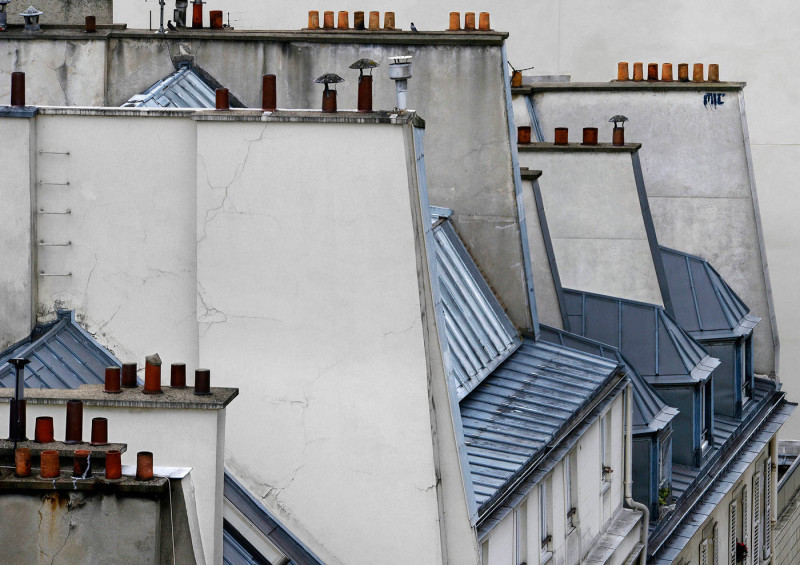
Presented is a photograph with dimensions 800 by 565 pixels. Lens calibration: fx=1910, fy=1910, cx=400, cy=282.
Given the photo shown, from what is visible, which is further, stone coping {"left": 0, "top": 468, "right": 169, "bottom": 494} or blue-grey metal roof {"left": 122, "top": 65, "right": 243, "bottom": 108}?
blue-grey metal roof {"left": 122, "top": 65, "right": 243, "bottom": 108}

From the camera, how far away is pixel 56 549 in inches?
484

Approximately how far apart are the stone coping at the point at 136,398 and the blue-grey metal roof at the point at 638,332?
42.4 ft

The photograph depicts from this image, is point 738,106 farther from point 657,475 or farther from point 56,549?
point 56,549

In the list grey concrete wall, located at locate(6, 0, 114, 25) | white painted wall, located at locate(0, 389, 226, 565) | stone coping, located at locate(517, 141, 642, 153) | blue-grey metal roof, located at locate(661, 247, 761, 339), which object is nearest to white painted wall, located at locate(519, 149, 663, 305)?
stone coping, located at locate(517, 141, 642, 153)

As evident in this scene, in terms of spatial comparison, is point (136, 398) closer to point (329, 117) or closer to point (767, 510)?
point (329, 117)

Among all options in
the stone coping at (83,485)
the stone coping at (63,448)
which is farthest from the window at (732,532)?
the stone coping at (83,485)

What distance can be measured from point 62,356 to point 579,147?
12.7 metres

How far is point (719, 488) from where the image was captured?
1140 inches

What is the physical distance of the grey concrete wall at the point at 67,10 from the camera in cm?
2734

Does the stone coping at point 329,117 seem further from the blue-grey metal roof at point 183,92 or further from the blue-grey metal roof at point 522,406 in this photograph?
the blue-grey metal roof at point 183,92

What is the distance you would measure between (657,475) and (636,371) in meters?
1.55

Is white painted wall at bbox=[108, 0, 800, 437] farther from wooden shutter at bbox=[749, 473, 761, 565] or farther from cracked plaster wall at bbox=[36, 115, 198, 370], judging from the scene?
cracked plaster wall at bbox=[36, 115, 198, 370]

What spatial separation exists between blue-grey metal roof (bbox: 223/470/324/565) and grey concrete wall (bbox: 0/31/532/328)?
620 centimetres

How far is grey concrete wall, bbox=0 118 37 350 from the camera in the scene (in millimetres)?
Result: 17609
